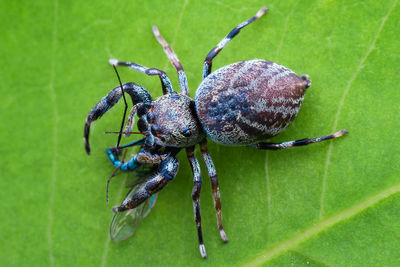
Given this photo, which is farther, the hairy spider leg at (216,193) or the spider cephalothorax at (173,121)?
the hairy spider leg at (216,193)

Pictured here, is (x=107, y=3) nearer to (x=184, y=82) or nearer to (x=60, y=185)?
(x=184, y=82)

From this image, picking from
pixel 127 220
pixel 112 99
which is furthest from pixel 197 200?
pixel 112 99

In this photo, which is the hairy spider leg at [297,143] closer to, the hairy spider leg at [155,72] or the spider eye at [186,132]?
the spider eye at [186,132]

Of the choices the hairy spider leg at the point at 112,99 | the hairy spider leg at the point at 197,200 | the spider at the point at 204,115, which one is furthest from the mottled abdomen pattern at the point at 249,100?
the hairy spider leg at the point at 112,99

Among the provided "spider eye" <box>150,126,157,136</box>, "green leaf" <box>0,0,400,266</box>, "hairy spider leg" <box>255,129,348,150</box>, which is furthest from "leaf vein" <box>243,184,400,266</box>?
"spider eye" <box>150,126,157,136</box>

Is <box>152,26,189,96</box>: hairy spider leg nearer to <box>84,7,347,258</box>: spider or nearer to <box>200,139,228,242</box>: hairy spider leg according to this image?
<box>84,7,347,258</box>: spider
